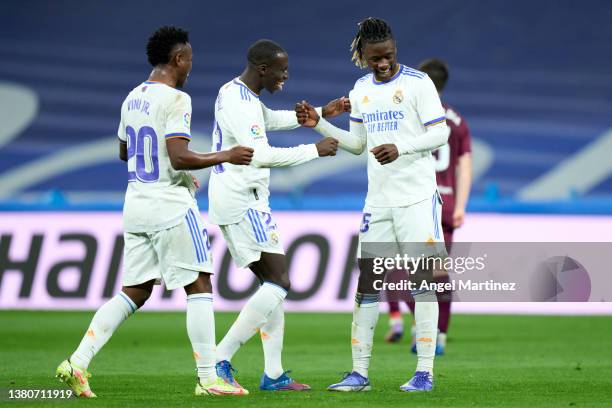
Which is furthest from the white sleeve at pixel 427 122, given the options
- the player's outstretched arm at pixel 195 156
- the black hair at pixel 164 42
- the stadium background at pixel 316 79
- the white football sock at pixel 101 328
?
the stadium background at pixel 316 79

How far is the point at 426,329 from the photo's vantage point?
23.3 ft

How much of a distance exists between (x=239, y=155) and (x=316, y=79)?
1298 cm

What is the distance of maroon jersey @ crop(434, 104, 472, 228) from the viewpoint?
398 inches

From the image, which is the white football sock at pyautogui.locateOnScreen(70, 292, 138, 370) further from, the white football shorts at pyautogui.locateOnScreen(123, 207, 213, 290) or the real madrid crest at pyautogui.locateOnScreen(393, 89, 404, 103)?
the real madrid crest at pyautogui.locateOnScreen(393, 89, 404, 103)

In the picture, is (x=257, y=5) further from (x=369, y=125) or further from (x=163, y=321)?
(x=369, y=125)

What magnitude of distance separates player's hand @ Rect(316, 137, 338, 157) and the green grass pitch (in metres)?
1.43

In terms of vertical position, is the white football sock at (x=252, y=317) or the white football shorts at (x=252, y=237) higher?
the white football shorts at (x=252, y=237)

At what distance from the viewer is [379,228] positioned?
720 centimetres

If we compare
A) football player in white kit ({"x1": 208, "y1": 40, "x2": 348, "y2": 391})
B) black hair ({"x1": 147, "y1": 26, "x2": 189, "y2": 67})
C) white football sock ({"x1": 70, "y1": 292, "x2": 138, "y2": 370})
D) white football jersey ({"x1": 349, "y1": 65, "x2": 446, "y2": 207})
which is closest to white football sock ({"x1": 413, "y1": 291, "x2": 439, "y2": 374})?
white football jersey ({"x1": 349, "y1": 65, "x2": 446, "y2": 207})

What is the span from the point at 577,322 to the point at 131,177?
23.9 feet

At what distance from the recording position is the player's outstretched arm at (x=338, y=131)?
7488mm

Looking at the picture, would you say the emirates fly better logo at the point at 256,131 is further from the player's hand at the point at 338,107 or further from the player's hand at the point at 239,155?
the player's hand at the point at 338,107

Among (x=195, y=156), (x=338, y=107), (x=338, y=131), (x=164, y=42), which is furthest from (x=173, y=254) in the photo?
(x=338, y=107)

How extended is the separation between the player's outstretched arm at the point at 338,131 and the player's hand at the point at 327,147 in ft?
1.23
